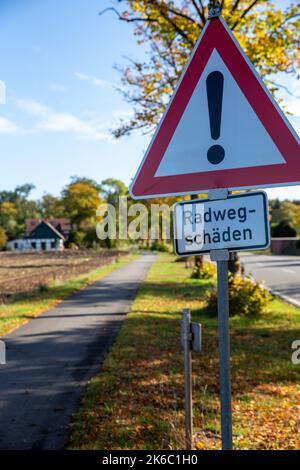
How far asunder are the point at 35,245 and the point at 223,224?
7645 cm

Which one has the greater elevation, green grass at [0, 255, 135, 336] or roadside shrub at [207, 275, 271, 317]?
roadside shrub at [207, 275, 271, 317]

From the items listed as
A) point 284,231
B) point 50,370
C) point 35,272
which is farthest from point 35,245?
point 50,370

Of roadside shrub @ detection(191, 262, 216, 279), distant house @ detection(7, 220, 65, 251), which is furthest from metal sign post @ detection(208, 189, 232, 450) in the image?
distant house @ detection(7, 220, 65, 251)

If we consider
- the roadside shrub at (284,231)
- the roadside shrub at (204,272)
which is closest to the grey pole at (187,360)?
the roadside shrub at (204,272)

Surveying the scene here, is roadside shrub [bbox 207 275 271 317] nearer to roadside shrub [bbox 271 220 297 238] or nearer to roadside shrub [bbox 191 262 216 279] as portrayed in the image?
roadside shrub [bbox 191 262 216 279]

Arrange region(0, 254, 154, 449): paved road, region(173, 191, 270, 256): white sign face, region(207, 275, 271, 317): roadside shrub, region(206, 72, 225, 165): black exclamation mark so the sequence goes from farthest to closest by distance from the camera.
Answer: region(207, 275, 271, 317): roadside shrub < region(0, 254, 154, 449): paved road < region(206, 72, 225, 165): black exclamation mark < region(173, 191, 270, 256): white sign face

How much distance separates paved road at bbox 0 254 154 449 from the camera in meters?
4.38

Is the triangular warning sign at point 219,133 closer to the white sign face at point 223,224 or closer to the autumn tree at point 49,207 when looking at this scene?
the white sign face at point 223,224

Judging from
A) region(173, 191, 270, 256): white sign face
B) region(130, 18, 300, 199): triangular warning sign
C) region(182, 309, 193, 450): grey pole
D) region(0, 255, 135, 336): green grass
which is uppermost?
region(130, 18, 300, 199): triangular warning sign

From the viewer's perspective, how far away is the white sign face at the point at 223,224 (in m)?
1.91

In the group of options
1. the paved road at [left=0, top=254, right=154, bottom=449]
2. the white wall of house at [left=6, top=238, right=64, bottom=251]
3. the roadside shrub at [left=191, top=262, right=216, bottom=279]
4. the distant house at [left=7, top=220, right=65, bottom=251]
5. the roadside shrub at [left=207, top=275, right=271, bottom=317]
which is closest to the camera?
the paved road at [left=0, top=254, right=154, bottom=449]

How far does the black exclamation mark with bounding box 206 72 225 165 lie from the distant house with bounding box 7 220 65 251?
71496 millimetres

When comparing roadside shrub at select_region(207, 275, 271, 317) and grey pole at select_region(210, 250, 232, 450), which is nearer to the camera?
grey pole at select_region(210, 250, 232, 450)

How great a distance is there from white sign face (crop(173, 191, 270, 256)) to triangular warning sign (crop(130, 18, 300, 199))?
83 mm
